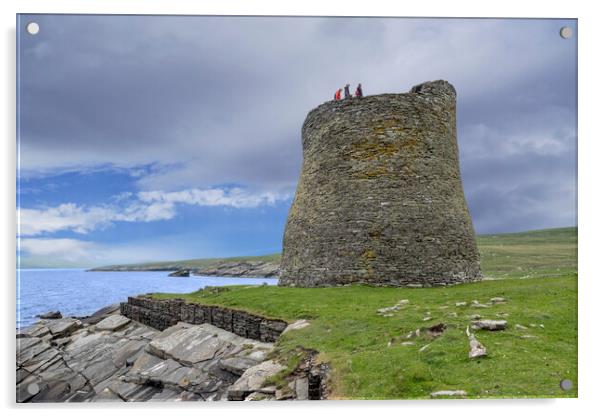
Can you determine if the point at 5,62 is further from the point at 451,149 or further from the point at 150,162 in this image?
the point at 451,149

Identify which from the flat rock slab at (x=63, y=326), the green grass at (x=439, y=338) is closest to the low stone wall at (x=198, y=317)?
the green grass at (x=439, y=338)

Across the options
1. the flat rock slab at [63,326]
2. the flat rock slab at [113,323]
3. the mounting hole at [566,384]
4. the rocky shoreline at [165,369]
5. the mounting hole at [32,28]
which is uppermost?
the mounting hole at [32,28]

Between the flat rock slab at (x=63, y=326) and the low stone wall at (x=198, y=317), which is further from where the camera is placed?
the flat rock slab at (x=63, y=326)

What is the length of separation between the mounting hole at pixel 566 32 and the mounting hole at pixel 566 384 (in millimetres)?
7741

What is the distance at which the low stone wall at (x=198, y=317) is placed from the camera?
41.3 ft

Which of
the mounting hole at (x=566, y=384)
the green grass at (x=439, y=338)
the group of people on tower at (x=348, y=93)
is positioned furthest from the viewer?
the group of people on tower at (x=348, y=93)

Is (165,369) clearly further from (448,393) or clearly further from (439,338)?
(448,393)

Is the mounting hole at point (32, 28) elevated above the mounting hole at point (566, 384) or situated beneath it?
elevated above

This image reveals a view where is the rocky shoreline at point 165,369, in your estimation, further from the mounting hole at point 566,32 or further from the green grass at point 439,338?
the mounting hole at point 566,32

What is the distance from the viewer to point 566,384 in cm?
765

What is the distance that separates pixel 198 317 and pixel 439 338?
9.87 meters

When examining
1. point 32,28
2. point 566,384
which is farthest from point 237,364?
point 32,28
